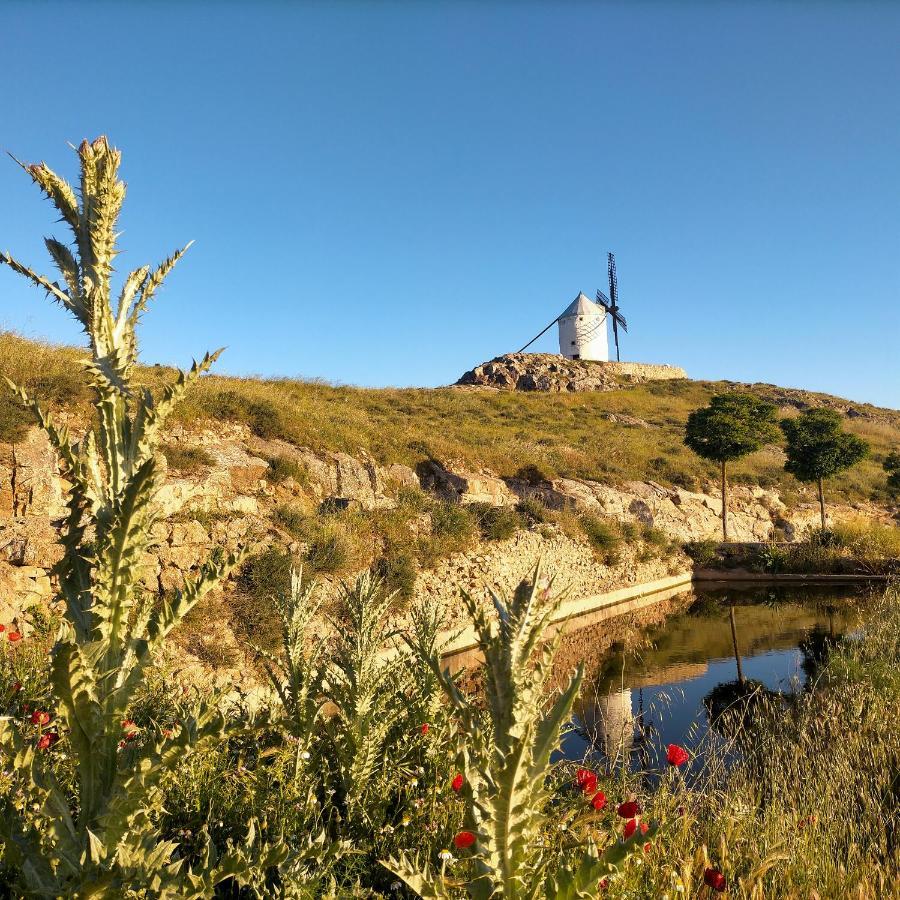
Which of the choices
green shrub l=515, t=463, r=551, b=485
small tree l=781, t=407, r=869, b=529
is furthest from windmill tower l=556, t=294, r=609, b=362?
green shrub l=515, t=463, r=551, b=485

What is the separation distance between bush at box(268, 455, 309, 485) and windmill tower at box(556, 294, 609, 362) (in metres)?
47.9

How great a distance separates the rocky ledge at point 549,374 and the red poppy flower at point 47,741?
44.5 m

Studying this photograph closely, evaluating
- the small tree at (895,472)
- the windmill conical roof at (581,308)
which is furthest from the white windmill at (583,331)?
the small tree at (895,472)

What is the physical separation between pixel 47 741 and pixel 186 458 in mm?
8723

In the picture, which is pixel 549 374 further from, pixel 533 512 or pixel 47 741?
pixel 47 741

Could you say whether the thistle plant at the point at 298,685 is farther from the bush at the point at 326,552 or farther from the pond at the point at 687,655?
the bush at the point at 326,552

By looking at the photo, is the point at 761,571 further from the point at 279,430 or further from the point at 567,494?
the point at 279,430

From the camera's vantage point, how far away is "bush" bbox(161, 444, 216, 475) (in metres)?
11.3

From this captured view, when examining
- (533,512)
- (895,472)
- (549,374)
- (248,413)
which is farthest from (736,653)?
(549,374)

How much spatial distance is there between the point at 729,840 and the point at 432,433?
1813 cm

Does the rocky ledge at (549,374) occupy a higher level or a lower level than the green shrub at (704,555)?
higher

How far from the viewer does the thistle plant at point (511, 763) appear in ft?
5.64

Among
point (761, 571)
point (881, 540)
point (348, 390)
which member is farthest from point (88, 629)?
point (348, 390)

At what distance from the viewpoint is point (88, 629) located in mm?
1896
